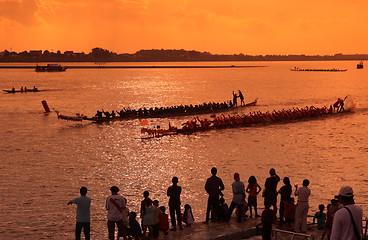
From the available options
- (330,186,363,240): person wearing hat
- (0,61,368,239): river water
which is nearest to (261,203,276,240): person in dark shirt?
(330,186,363,240): person wearing hat

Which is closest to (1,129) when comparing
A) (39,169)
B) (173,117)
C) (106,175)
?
(173,117)

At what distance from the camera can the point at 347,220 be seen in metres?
7.64

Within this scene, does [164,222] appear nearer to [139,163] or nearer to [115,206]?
[115,206]

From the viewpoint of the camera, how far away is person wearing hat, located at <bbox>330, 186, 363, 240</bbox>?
761cm

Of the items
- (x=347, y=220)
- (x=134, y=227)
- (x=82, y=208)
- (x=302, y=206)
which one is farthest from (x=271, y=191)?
(x=347, y=220)

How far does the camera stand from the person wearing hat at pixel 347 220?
25.0 feet

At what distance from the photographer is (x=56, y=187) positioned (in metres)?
27.7

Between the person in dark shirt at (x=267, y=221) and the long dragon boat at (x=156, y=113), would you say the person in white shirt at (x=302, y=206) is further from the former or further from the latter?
the long dragon boat at (x=156, y=113)

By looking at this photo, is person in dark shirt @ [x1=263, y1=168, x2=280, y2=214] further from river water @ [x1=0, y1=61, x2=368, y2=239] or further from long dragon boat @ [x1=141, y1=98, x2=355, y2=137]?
long dragon boat @ [x1=141, y1=98, x2=355, y2=137]

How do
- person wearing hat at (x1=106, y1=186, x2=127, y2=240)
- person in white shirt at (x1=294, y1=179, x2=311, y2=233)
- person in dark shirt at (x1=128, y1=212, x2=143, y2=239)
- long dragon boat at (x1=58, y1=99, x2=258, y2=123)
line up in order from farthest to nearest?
1. long dragon boat at (x1=58, y1=99, x2=258, y2=123)
2. person in white shirt at (x1=294, y1=179, x2=311, y2=233)
3. person in dark shirt at (x1=128, y1=212, x2=143, y2=239)
4. person wearing hat at (x1=106, y1=186, x2=127, y2=240)

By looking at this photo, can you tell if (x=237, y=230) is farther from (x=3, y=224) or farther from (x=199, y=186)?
(x=199, y=186)

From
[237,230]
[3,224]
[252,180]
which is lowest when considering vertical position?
[3,224]

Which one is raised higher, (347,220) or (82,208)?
(347,220)

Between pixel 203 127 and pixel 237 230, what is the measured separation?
→ 35726mm
